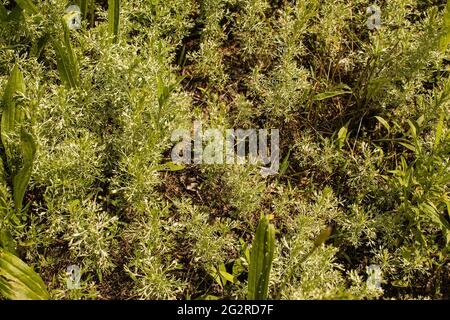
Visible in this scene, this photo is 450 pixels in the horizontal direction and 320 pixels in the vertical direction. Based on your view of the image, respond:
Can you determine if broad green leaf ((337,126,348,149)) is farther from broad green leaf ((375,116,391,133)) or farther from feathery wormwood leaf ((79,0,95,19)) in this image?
feathery wormwood leaf ((79,0,95,19))

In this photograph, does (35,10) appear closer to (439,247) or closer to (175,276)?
(175,276)

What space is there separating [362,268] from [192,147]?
4.42 ft

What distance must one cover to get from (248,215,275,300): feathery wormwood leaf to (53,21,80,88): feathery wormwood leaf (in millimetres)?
1531

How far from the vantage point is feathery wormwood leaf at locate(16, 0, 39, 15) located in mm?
3322

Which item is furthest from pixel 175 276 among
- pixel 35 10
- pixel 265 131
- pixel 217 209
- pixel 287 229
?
pixel 35 10

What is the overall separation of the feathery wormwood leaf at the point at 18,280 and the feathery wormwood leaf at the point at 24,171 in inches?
12.5

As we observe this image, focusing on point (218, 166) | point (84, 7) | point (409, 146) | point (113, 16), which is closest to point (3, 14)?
point (84, 7)

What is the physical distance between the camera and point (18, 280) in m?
2.84

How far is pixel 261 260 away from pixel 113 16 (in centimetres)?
187

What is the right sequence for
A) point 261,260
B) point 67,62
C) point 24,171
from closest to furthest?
point 261,260, point 24,171, point 67,62

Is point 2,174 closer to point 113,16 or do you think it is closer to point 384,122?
point 113,16

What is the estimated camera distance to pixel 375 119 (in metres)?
3.75

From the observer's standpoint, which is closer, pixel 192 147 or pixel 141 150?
pixel 141 150

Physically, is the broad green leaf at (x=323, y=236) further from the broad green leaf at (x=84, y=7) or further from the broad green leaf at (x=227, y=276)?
the broad green leaf at (x=84, y=7)
